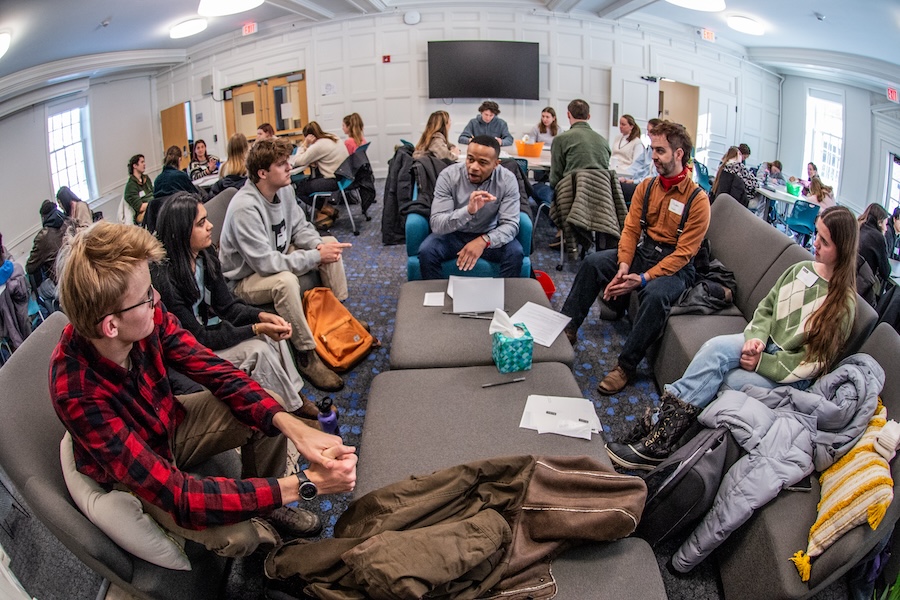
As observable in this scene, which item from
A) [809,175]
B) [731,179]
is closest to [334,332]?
[809,175]

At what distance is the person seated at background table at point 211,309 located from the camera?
2.48 m

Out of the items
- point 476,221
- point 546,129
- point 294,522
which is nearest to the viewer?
point 294,522

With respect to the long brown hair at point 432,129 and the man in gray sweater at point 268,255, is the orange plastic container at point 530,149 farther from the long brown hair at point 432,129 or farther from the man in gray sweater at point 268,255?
the man in gray sweater at point 268,255

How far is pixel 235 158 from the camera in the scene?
16.3ft

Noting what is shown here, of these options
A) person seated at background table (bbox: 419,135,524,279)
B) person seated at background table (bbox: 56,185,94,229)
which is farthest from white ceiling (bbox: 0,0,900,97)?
person seated at background table (bbox: 419,135,524,279)

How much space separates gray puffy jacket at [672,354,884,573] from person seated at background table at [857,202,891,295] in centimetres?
109

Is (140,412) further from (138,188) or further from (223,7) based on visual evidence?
(223,7)

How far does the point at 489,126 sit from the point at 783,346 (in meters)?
5.13

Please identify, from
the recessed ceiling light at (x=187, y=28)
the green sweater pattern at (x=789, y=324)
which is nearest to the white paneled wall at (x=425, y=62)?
the recessed ceiling light at (x=187, y=28)

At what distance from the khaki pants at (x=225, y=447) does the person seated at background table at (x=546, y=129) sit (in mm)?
5546

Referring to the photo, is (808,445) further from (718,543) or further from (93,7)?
(93,7)

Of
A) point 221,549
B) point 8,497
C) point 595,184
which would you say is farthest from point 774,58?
point 8,497

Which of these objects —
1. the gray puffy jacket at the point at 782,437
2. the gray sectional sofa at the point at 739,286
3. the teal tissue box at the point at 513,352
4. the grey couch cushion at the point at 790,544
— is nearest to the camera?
the grey couch cushion at the point at 790,544

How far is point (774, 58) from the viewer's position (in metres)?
4.15
